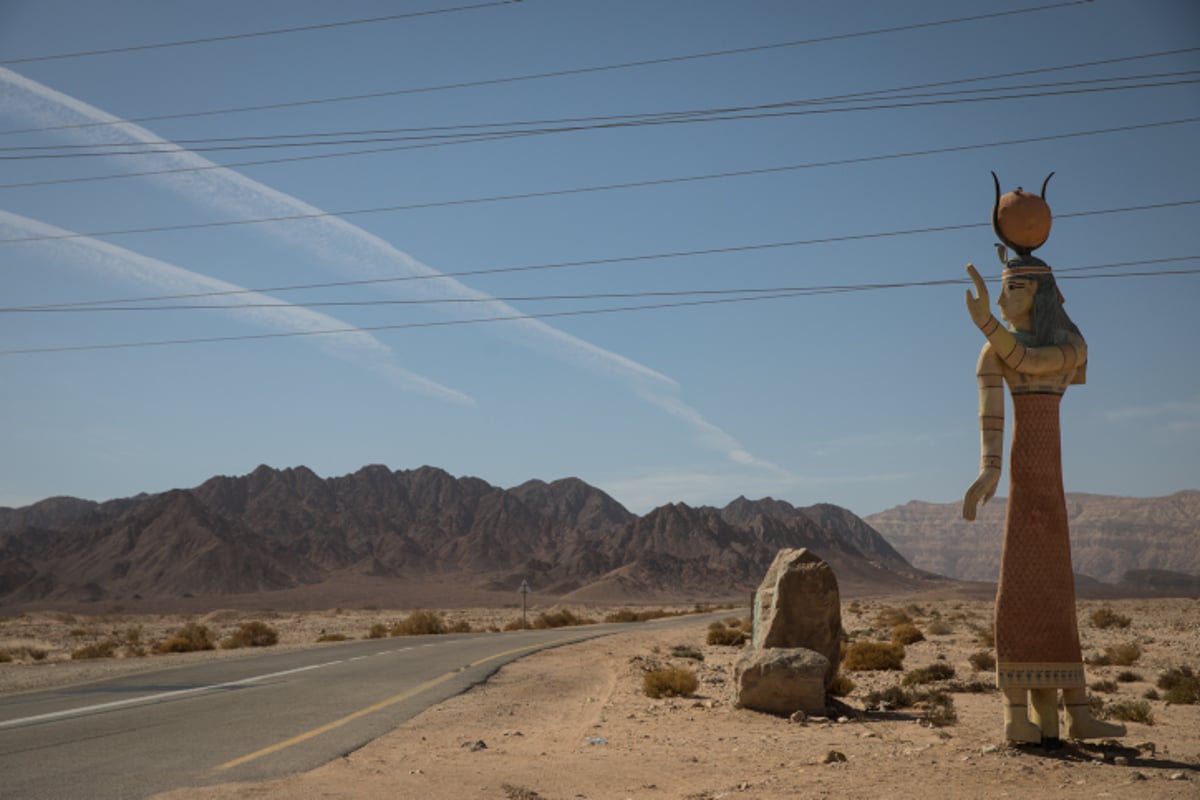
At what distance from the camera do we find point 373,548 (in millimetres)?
139625

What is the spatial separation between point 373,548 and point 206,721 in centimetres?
13041

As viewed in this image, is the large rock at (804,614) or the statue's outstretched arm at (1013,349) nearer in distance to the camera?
the statue's outstretched arm at (1013,349)

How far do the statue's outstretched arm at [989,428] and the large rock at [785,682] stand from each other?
3.92 m

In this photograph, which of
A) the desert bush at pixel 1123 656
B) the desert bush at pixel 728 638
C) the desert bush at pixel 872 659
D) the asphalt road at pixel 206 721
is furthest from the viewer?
the desert bush at pixel 728 638

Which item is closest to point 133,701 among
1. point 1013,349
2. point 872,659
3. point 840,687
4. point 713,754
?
point 713,754

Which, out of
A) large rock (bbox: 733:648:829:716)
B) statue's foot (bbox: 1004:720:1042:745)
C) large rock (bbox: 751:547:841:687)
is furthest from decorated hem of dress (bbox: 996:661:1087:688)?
large rock (bbox: 751:547:841:687)

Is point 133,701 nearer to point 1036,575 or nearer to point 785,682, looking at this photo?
point 785,682

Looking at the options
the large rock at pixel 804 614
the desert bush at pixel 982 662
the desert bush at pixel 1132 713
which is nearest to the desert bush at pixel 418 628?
the desert bush at pixel 982 662

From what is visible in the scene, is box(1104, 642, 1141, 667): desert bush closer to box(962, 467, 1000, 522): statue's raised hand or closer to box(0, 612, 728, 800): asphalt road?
box(0, 612, 728, 800): asphalt road

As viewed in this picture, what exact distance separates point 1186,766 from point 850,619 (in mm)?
40793

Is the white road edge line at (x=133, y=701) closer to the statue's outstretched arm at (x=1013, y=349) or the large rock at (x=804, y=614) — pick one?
the large rock at (x=804, y=614)

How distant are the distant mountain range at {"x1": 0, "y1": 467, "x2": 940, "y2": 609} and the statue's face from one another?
10044 centimetres

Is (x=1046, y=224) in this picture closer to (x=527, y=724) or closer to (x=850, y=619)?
(x=527, y=724)

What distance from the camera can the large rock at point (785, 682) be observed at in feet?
45.3
